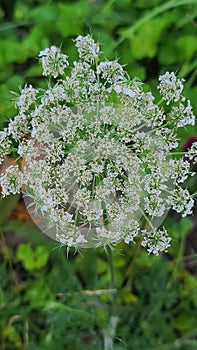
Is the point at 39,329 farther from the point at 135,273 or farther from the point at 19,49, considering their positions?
the point at 19,49

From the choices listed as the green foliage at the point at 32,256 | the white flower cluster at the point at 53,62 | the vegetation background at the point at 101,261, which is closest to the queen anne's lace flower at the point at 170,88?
the white flower cluster at the point at 53,62

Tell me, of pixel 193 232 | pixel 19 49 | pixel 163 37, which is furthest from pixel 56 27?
pixel 193 232

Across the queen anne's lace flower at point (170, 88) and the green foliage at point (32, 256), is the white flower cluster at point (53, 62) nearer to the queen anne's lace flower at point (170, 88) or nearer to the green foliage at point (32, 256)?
the queen anne's lace flower at point (170, 88)

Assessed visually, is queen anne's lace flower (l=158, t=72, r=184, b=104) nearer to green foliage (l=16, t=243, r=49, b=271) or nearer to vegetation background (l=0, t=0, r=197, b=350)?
vegetation background (l=0, t=0, r=197, b=350)

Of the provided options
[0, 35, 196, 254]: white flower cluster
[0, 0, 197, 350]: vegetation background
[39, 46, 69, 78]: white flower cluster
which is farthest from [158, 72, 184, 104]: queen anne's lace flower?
[0, 0, 197, 350]: vegetation background

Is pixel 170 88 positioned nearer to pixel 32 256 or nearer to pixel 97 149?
pixel 97 149

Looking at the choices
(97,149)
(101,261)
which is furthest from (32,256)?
(97,149)
